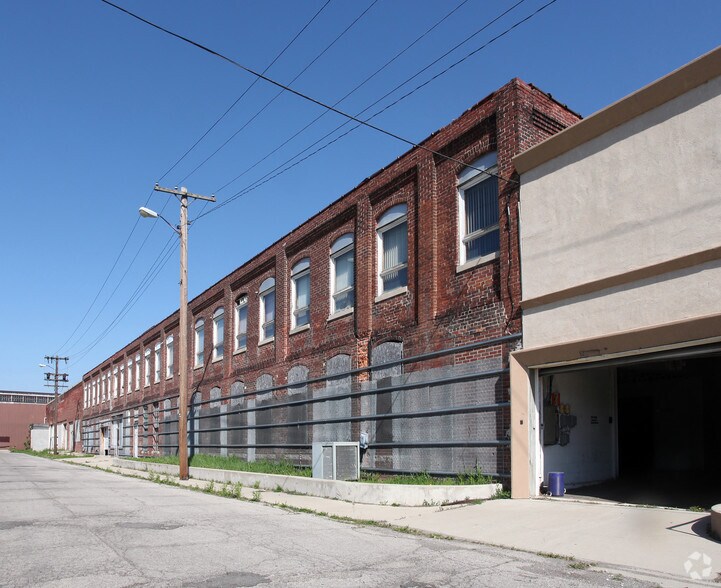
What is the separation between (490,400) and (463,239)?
370cm

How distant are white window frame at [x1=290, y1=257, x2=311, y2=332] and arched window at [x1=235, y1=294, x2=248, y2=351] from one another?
13.9 feet

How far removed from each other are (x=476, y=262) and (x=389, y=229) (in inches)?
161

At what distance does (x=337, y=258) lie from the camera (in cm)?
2045

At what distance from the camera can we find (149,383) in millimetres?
39562

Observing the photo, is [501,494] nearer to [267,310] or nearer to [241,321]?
[267,310]

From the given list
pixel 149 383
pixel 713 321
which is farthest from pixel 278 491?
pixel 149 383

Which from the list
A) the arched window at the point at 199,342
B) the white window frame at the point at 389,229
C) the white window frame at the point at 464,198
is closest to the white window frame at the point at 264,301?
the arched window at the point at 199,342

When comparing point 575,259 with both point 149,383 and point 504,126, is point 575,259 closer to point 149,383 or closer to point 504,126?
point 504,126

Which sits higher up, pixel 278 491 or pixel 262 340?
pixel 262 340

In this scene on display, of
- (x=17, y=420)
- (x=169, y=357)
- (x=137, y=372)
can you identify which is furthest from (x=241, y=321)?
(x=17, y=420)

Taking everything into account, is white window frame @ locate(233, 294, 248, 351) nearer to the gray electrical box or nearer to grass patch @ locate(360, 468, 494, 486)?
the gray electrical box

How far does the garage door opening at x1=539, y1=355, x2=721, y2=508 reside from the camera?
1262 cm

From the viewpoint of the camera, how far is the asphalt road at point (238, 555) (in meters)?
6.61

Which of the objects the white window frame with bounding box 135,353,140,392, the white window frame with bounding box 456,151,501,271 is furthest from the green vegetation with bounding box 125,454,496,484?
the white window frame with bounding box 135,353,140,392
